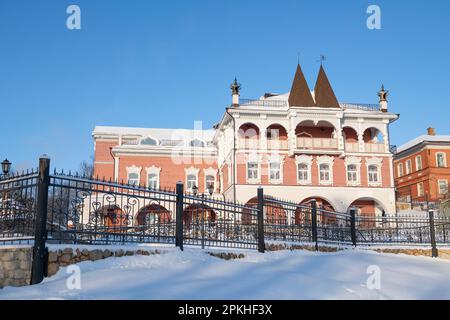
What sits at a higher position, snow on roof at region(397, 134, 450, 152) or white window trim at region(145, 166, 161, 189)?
snow on roof at region(397, 134, 450, 152)

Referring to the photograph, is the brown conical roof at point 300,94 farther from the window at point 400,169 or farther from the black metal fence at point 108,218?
the black metal fence at point 108,218

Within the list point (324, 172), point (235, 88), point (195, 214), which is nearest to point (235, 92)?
point (235, 88)

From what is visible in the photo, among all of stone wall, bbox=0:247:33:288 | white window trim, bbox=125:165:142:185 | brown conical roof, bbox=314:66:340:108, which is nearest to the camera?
stone wall, bbox=0:247:33:288

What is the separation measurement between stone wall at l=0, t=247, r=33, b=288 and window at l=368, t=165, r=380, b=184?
28349mm

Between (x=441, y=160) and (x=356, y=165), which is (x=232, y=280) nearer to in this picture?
(x=356, y=165)

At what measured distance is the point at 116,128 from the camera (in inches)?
1603

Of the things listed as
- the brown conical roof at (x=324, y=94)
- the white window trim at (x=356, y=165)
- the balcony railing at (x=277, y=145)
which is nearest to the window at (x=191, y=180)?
the balcony railing at (x=277, y=145)

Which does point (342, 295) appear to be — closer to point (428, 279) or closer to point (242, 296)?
point (242, 296)

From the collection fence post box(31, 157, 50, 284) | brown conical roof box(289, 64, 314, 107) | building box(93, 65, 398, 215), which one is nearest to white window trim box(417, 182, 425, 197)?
building box(93, 65, 398, 215)

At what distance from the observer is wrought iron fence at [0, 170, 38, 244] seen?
7328mm

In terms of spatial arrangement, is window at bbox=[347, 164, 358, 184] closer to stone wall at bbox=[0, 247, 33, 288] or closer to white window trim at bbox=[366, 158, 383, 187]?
white window trim at bbox=[366, 158, 383, 187]

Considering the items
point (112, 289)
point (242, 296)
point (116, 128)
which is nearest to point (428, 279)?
point (242, 296)

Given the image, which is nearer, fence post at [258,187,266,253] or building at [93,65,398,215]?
fence post at [258,187,266,253]
